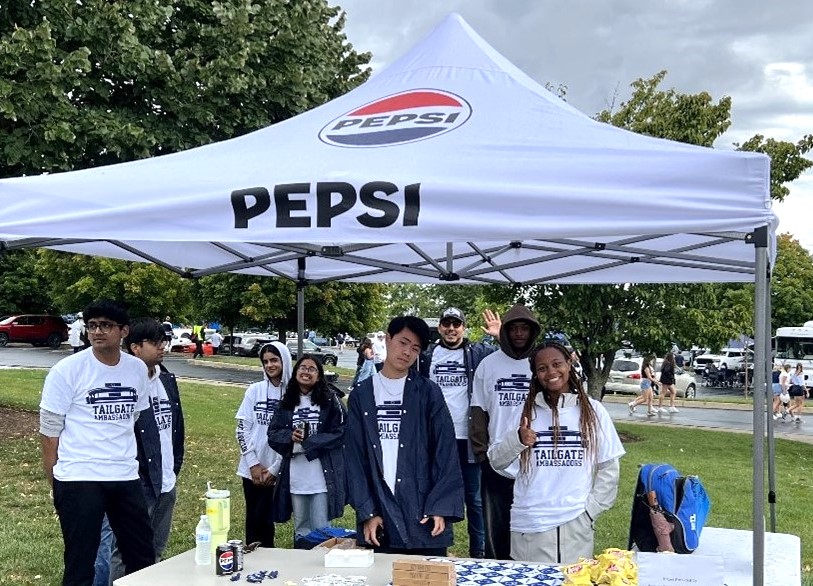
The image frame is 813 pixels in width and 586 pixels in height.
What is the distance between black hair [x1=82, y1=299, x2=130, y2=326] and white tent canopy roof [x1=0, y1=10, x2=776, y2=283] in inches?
20.0

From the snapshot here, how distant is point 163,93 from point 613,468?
8.00 metres

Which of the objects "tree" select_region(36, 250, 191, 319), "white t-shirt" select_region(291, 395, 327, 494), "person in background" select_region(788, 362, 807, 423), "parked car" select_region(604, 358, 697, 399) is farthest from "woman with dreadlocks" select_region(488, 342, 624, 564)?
"tree" select_region(36, 250, 191, 319)

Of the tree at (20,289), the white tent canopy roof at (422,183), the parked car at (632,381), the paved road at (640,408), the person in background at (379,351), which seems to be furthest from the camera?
the tree at (20,289)

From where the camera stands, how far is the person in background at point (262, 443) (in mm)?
5289

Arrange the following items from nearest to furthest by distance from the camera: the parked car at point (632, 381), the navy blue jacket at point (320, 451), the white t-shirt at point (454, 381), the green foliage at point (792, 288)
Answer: the navy blue jacket at point (320, 451) < the white t-shirt at point (454, 381) < the parked car at point (632, 381) < the green foliage at point (792, 288)

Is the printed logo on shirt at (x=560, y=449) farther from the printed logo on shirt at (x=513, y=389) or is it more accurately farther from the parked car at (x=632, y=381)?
the parked car at (x=632, y=381)

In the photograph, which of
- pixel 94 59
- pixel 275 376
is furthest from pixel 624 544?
pixel 94 59

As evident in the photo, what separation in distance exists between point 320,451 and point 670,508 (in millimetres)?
2042

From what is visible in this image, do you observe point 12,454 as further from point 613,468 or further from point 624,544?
point 613,468

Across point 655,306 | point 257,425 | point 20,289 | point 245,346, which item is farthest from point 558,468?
point 20,289

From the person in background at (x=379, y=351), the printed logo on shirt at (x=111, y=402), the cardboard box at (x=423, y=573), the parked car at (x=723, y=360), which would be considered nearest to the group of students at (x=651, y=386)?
the person in background at (x=379, y=351)

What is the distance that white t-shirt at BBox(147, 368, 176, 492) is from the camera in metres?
4.66

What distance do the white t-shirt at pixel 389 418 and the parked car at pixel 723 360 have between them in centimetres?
3305

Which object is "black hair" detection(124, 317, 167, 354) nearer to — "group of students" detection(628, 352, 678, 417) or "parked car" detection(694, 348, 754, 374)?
"group of students" detection(628, 352, 678, 417)
